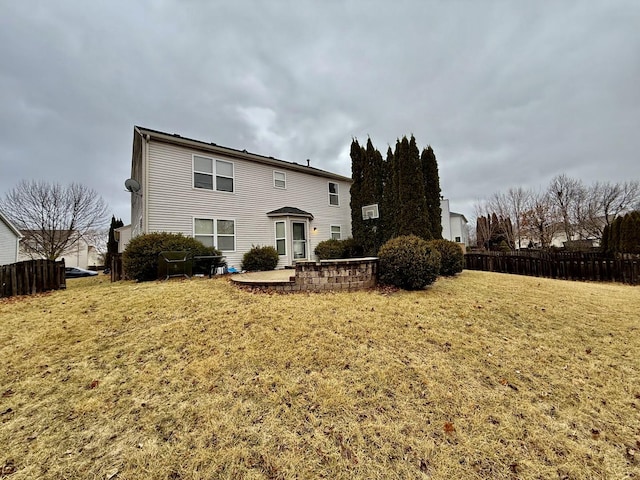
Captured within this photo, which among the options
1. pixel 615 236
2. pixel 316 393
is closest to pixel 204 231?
pixel 316 393

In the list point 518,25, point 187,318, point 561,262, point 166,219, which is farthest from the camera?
point 561,262

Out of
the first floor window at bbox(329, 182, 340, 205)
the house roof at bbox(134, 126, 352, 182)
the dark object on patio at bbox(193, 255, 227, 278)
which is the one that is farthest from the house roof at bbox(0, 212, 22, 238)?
the first floor window at bbox(329, 182, 340, 205)

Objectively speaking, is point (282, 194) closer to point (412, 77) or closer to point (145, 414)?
point (412, 77)

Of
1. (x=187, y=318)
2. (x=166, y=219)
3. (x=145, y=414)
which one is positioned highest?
(x=166, y=219)

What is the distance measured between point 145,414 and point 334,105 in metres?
16.5

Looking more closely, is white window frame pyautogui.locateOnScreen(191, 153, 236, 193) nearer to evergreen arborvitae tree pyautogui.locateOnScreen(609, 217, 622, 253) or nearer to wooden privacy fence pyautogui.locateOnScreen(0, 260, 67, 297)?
wooden privacy fence pyautogui.locateOnScreen(0, 260, 67, 297)

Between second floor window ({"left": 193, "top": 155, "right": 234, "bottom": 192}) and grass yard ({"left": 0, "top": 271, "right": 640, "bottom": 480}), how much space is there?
7.23 metres

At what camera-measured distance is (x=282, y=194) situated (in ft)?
45.5

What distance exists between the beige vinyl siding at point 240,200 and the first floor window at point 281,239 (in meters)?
0.23

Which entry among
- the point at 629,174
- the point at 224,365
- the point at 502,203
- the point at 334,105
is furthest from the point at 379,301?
the point at 629,174

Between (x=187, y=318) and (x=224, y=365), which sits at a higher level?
(x=187, y=318)

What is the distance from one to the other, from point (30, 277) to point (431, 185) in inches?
599

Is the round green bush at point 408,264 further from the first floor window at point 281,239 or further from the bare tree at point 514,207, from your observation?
the bare tree at point 514,207

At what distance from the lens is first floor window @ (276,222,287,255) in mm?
13117
